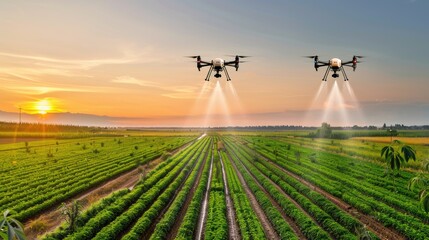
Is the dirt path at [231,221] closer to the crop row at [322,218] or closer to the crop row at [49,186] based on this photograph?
the crop row at [322,218]

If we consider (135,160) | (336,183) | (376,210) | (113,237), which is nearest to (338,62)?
(113,237)

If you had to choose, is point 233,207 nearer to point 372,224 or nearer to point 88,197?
point 372,224

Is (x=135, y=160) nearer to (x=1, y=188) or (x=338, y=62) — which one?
(x=1, y=188)

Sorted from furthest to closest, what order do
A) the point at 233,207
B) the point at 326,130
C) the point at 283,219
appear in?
the point at 326,130 → the point at 233,207 → the point at 283,219

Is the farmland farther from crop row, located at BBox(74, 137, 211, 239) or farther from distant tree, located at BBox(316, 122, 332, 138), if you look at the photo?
distant tree, located at BBox(316, 122, 332, 138)

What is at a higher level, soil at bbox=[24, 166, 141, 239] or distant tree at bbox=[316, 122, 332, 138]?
distant tree at bbox=[316, 122, 332, 138]

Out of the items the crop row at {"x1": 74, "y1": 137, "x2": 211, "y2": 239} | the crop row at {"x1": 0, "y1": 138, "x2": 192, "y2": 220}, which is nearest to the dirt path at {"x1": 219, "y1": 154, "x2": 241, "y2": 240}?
the crop row at {"x1": 74, "y1": 137, "x2": 211, "y2": 239}

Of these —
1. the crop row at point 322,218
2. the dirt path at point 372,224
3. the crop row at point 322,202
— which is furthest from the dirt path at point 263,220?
the dirt path at point 372,224

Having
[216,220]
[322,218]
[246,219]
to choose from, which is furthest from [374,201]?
[216,220]
